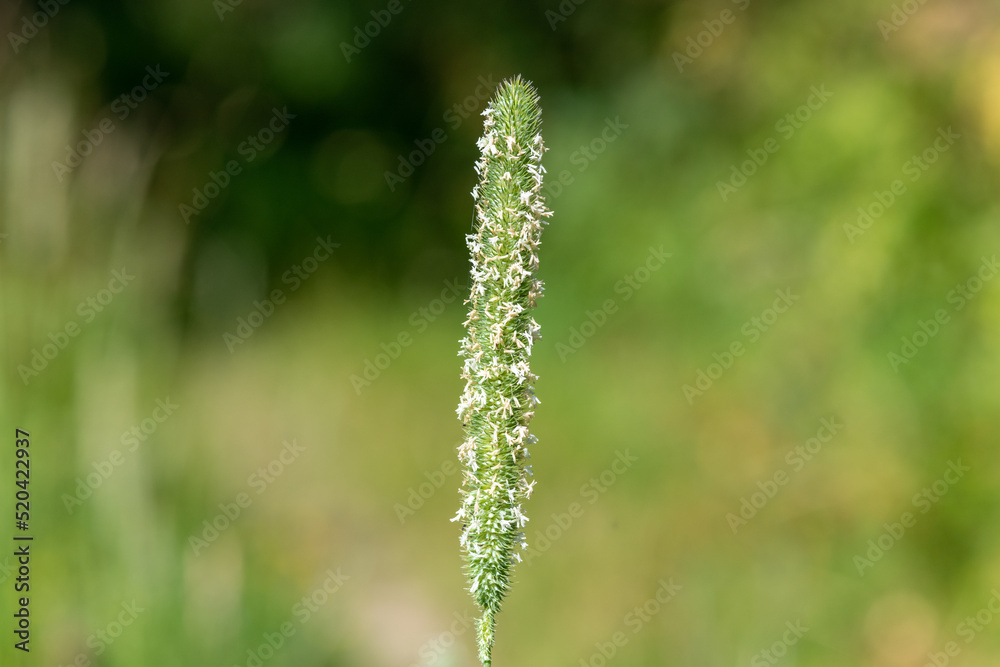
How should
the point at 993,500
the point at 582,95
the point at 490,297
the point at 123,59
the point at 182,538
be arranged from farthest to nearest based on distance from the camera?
the point at 582,95, the point at 123,59, the point at 993,500, the point at 182,538, the point at 490,297

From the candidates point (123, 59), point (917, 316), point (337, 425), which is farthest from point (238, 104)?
point (917, 316)

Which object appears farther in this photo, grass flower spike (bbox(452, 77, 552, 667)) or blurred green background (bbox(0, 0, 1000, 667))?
blurred green background (bbox(0, 0, 1000, 667))

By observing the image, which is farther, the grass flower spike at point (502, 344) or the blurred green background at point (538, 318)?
the blurred green background at point (538, 318)

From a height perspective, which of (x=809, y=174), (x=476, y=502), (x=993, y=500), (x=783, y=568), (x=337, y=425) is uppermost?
(x=809, y=174)

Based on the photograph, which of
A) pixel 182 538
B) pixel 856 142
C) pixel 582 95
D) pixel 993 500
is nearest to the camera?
pixel 182 538

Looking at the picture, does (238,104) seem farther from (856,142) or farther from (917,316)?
(917,316)
